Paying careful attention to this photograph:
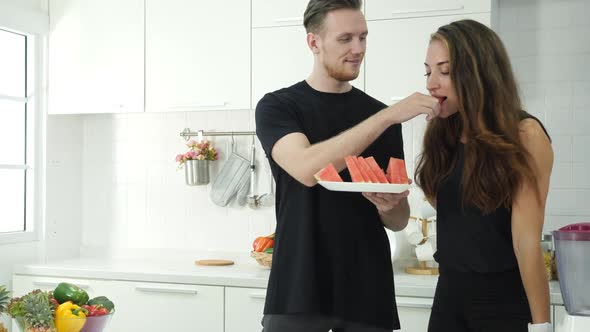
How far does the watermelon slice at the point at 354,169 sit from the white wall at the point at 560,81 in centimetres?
203

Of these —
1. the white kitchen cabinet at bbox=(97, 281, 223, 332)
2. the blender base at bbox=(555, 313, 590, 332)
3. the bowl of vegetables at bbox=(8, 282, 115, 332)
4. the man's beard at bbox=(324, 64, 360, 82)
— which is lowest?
the white kitchen cabinet at bbox=(97, 281, 223, 332)

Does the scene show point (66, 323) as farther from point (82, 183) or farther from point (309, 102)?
point (82, 183)

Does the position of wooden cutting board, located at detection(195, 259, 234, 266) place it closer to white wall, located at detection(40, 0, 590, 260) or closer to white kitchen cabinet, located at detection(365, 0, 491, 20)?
white wall, located at detection(40, 0, 590, 260)

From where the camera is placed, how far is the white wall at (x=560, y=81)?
3.61 m

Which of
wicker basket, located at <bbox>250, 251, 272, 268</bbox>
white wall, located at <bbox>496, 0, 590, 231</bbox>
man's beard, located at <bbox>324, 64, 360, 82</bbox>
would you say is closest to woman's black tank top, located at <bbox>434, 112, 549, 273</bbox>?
man's beard, located at <bbox>324, 64, 360, 82</bbox>

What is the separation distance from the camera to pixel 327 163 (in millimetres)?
2012

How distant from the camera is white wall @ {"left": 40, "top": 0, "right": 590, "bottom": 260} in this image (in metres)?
3.62

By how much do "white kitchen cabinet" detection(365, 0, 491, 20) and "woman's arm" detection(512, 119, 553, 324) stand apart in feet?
5.01

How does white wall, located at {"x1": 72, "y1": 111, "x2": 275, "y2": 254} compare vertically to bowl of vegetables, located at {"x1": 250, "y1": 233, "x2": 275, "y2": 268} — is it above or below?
above

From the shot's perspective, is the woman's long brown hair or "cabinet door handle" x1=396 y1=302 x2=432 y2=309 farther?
"cabinet door handle" x1=396 y1=302 x2=432 y2=309

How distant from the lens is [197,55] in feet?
12.7

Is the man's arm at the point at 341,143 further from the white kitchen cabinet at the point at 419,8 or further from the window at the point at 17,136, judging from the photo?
the window at the point at 17,136

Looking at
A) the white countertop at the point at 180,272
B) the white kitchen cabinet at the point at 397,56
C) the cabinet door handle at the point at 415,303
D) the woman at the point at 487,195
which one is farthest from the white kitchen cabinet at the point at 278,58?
the woman at the point at 487,195

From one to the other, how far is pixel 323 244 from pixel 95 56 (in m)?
2.39
